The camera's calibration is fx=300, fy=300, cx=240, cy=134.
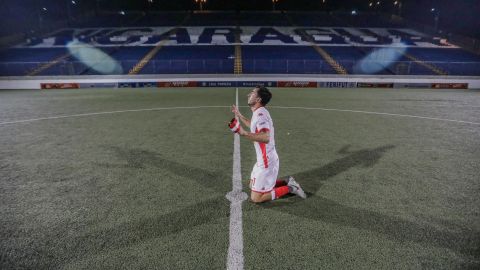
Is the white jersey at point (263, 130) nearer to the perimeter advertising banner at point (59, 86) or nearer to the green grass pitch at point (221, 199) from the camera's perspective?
the green grass pitch at point (221, 199)

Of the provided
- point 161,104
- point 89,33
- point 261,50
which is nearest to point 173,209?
point 161,104

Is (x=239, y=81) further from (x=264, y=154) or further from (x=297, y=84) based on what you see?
(x=264, y=154)

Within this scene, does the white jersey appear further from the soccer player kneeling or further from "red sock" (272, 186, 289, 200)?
"red sock" (272, 186, 289, 200)

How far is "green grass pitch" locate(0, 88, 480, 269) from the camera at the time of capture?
3.99 metres

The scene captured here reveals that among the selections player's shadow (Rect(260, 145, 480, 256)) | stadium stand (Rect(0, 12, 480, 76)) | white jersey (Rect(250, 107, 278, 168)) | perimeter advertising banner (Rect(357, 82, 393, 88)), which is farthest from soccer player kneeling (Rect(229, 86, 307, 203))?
stadium stand (Rect(0, 12, 480, 76))

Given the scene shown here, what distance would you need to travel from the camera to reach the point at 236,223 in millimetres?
4742

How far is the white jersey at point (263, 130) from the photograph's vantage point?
16.6 ft

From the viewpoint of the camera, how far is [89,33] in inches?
1663

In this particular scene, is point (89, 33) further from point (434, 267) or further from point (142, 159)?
point (434, 267)

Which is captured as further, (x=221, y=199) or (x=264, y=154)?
(x=221, y=199)

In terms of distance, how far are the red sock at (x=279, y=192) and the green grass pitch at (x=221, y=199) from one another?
0.12 meters

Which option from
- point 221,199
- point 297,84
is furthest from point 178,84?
point 221,199

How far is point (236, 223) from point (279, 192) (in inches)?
44.9

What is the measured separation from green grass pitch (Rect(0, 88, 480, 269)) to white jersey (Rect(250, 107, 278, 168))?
2.57 feet
